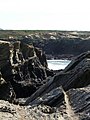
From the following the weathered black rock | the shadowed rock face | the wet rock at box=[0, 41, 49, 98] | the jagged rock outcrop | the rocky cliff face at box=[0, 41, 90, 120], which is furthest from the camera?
the wet rock at box=[0, 41, 49, 98]

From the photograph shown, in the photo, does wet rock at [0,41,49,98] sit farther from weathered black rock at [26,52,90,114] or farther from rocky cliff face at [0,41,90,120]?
weathered black rock at [26,52,90,114]

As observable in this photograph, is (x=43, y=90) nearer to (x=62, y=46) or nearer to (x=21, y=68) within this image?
(x=21, y=68)

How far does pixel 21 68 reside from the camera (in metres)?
76.6

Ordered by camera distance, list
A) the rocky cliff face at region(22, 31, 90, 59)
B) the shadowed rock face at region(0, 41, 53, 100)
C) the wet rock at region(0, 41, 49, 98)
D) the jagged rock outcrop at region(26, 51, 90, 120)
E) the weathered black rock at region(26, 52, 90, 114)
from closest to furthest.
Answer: the jagged rock outcrop at region(26, 51, 90, 120) → the weathered black rock at region(26, 52, 90, 114) → the shadowed rock face at region(0, 41, 53, 100) → the wet rock at region(0, 41, 49, 98) → the rocky cliff face at region(22, 31, 90, 59)

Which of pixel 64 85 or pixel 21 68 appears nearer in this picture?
pixel 64 85

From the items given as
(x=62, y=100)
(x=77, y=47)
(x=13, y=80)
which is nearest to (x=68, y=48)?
(x=77, y=47)

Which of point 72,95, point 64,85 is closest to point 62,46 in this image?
point 64,85

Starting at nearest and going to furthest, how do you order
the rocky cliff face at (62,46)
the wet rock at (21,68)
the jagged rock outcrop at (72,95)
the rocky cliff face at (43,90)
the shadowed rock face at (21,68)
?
1. the rocky cliff face at (43,90)
2. the jagged rock outcrop at (72,95)
3. the shadowed rock face at (21,68)
4. the wet rock at (21,68)
5. the rocky cliff face at (62,46)

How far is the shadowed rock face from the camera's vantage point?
63.9 m

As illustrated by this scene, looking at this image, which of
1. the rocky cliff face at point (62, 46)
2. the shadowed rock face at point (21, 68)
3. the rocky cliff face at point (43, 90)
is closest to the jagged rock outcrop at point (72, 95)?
the rocky cliff face at point (43, 90)

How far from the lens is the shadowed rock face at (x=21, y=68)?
63.9 m

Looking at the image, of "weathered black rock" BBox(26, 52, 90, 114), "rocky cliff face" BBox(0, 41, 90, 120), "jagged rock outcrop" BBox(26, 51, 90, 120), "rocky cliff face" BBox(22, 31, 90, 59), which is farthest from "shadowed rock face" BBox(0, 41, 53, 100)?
"rocky cliff face" BBox(22, 31, 90, 59)

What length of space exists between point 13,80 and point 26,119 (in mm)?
48871

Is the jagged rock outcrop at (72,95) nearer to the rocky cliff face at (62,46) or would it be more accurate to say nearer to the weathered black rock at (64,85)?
the weathered black rock at (64,85)
